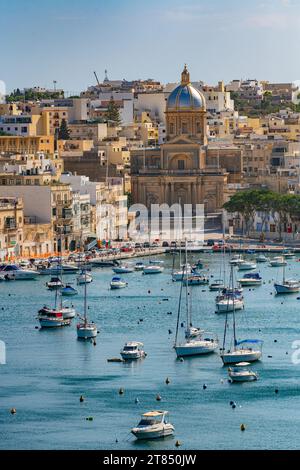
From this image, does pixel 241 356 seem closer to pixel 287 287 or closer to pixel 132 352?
pixel 132 352

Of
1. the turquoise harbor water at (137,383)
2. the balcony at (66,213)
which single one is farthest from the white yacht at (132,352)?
the balcony at (66,213)

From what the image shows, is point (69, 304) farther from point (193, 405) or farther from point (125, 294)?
Result: point (193, 405)

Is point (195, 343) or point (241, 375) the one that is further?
point (195, 343)

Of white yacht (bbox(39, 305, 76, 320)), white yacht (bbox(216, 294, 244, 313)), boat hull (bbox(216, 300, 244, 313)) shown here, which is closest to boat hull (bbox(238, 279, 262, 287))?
white yacht (bbox(216, 294, 244, 313))

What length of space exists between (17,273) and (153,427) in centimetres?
2515

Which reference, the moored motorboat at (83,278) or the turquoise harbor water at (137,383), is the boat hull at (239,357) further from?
the moored motorboat at (83,278)

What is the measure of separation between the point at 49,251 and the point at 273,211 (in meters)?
9.90

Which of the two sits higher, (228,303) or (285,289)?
(228,303)

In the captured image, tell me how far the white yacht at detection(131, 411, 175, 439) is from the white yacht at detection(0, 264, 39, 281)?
79.6 feet

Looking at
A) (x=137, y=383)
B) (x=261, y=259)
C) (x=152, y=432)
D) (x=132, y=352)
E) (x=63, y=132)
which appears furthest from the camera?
(x=63, y=132)

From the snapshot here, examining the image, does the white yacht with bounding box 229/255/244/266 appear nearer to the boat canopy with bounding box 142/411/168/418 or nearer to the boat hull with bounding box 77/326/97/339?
the boat hull with bounding box 77/326/97/339

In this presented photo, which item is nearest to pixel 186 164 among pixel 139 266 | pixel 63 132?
pixel 63 132

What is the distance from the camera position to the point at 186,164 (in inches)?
2702

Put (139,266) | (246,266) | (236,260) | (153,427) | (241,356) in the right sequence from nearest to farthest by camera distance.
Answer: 1. (153,427)
2. (241,356)
3. (246,266)
4. (139,266)
5. (236,260)
